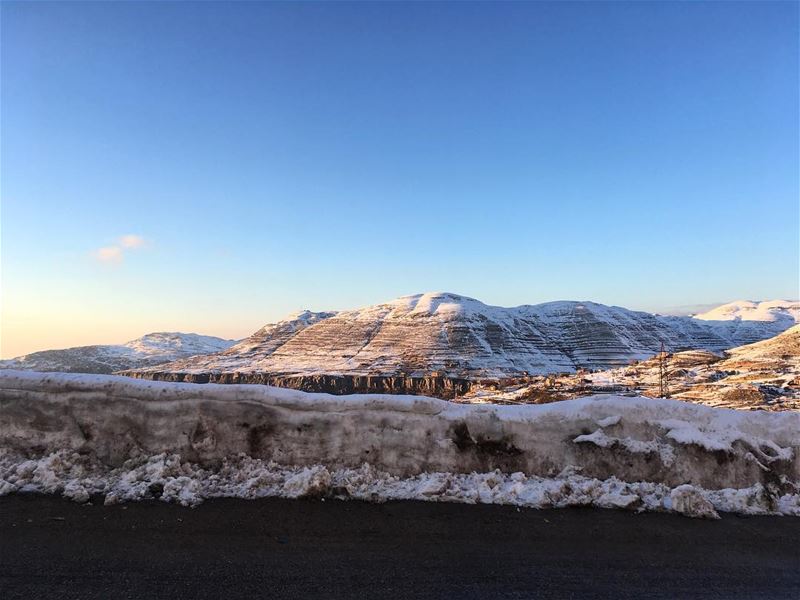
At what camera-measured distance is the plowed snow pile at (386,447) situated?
687 cm

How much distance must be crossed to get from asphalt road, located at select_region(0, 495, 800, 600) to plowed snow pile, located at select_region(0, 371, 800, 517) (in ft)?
1.25

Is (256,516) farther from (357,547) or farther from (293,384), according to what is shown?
(293,384)

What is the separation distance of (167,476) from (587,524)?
551 centimetres

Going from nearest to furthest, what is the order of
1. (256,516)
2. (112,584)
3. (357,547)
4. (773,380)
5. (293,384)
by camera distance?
(112,584), (357,547), (256,516), (773,380), (293,384)

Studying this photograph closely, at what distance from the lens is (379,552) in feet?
17.5

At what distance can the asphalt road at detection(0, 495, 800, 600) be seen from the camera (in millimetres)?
4648

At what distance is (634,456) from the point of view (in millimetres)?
7230

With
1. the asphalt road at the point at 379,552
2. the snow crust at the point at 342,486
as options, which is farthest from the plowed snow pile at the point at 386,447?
the asphalt road at the point at 379,552

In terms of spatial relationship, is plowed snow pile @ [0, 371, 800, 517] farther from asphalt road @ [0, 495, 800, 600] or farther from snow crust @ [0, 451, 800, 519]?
asphalt road @ [0, 495, 800, 600]

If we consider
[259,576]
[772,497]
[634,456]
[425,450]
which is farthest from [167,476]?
[772,497]

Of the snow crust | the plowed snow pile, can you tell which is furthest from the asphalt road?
the plowed snow pile

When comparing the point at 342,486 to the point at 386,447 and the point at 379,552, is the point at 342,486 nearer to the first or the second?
the point at 386,447

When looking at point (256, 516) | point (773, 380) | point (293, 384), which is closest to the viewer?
point (256, 516)

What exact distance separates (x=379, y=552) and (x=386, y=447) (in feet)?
7.06
